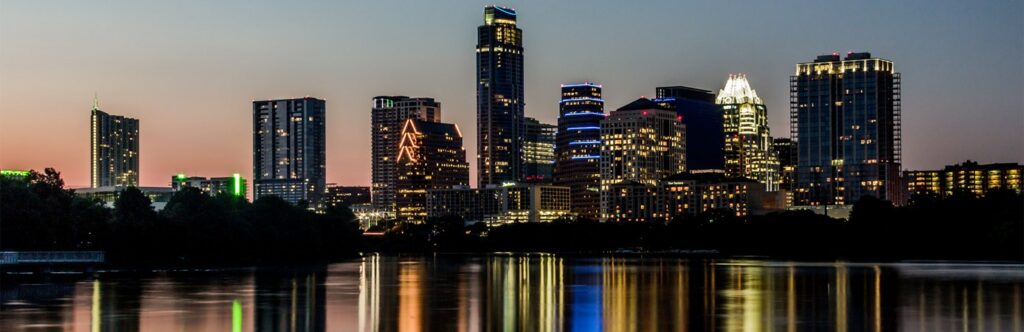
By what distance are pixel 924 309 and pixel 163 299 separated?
3433 cm

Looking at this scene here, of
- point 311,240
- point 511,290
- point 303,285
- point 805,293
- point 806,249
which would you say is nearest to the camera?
point 805,293

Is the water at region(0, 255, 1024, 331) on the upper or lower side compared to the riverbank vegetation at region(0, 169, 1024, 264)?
lower

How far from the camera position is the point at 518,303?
6450 centimetres

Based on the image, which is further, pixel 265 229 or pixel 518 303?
pixel 265 229

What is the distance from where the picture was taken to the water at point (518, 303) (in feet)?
167

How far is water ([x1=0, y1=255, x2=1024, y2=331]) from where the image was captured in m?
51.0

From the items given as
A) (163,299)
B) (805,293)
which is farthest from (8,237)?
(805,293)

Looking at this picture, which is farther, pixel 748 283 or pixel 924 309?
pixel 748 283

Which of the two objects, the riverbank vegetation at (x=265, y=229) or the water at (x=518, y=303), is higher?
the riverbank vegetation at (x=265, y=229)

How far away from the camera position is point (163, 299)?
6706 centimetres

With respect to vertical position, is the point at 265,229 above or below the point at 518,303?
above

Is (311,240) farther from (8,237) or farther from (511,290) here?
(511,290)

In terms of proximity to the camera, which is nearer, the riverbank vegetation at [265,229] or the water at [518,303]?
the water at [518,303]

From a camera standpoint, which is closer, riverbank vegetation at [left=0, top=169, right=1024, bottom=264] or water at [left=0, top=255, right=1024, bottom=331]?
water at [left=0, top=255, right=1024, bottom=331]
